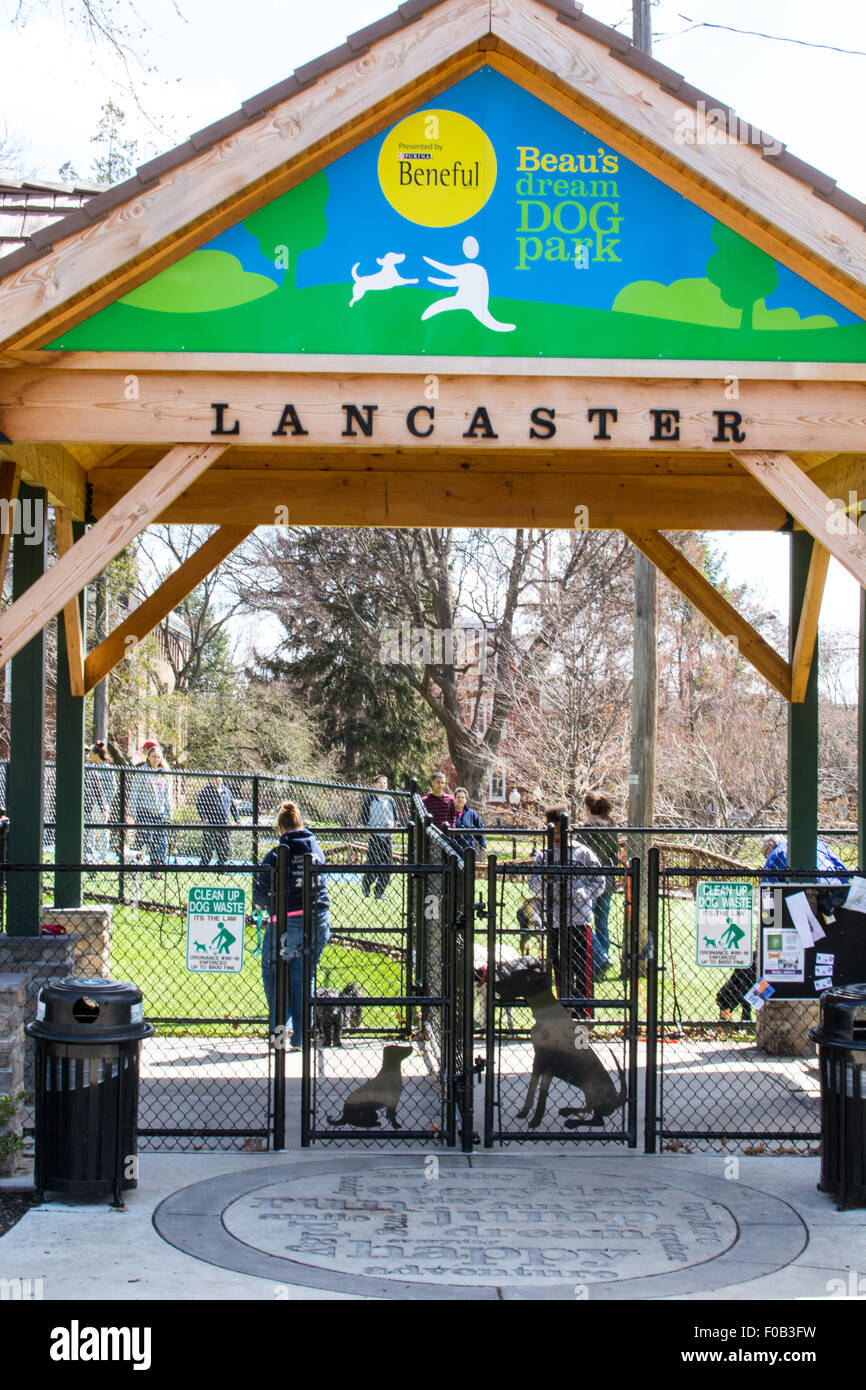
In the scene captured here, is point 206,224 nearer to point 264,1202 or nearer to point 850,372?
point 850,372

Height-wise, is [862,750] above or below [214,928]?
above

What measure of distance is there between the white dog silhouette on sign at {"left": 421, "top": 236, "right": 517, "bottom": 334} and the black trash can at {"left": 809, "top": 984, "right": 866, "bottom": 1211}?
4.00 meters

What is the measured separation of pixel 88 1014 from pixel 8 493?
127 inches

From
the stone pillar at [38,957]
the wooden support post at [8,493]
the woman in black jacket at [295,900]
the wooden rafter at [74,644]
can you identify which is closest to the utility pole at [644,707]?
the woman in black jacket at [295,900]

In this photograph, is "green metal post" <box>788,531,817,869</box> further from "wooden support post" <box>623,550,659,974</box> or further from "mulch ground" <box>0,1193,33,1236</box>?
"mulch ground" <box>0,1193,33,1236</box>

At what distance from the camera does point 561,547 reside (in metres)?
27.3

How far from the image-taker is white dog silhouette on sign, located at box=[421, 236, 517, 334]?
7000mm

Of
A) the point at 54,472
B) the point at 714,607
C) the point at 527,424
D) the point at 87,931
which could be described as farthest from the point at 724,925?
the point at 54,472

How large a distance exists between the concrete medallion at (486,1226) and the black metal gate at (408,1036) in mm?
336

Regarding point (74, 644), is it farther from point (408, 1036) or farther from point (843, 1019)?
point (843, 1019)

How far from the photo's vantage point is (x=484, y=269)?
7012 millimetres

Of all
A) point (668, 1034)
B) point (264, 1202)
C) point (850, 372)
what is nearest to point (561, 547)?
point (668, 1034)

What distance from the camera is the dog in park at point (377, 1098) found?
7.43 meters

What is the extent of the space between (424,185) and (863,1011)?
199 inches
